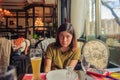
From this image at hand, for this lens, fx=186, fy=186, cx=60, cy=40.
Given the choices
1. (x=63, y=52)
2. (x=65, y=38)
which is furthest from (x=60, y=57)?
(x=65, y=38)

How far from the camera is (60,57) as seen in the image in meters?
1.94

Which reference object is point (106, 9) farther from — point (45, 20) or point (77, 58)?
point (45, 20)

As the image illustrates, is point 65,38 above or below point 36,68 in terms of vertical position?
above

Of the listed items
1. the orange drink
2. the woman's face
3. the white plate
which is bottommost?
the white plate

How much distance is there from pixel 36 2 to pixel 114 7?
6.64 metres

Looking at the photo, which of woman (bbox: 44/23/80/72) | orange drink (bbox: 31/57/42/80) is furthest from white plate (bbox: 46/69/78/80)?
woman (bbox: 44/23/80/72)

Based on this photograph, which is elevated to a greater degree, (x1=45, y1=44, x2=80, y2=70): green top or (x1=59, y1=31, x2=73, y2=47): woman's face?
(x1=59, y1=31, x2=73, y2=47): woman's face

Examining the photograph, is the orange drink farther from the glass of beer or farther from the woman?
the woman

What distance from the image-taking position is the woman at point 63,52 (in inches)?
75.2

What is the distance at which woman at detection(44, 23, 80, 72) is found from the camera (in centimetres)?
191

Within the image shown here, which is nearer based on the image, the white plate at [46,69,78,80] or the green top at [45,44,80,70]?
the white plate at [46,69,78,80]

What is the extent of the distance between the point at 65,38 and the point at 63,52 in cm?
17

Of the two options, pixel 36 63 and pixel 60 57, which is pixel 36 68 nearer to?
pixel 36 63

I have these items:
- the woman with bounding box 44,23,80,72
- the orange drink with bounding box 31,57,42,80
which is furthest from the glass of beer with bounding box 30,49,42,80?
the woman with bounding box 44,23,80,72
